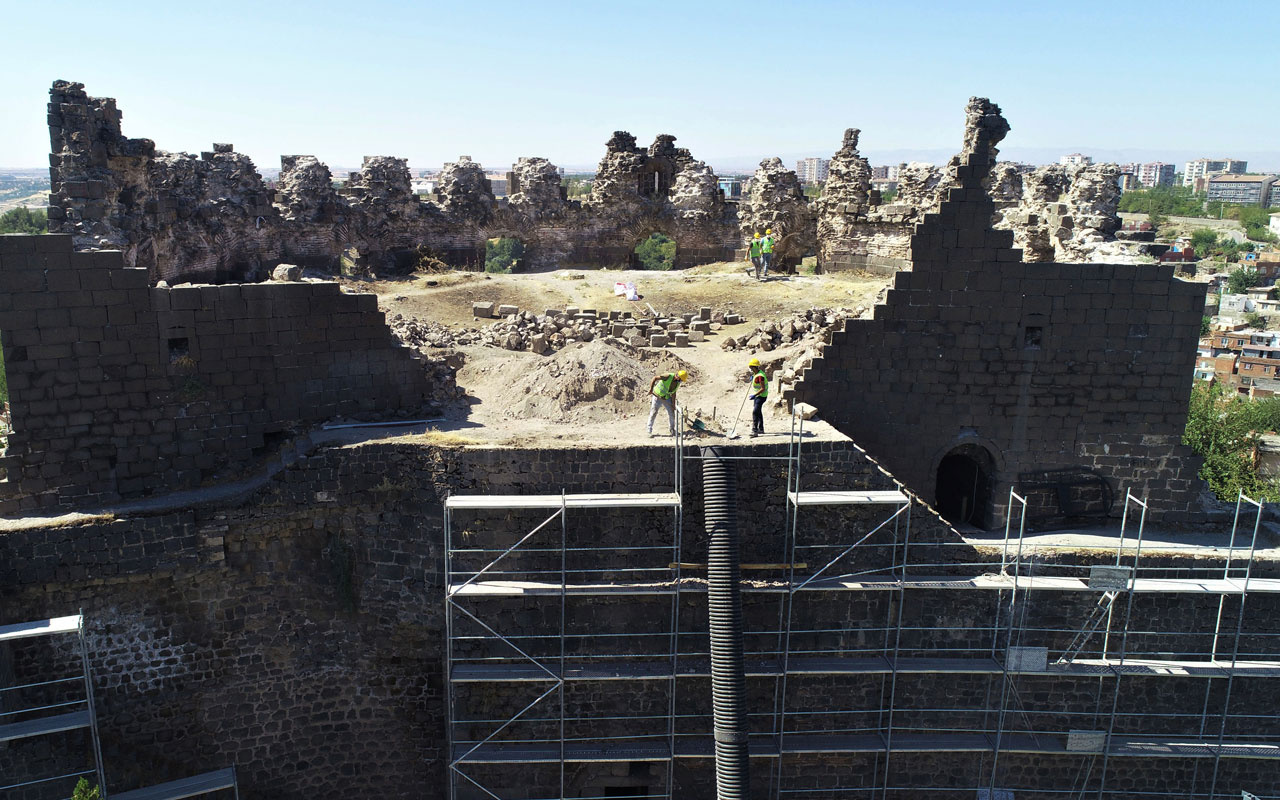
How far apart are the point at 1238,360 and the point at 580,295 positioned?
4881cm

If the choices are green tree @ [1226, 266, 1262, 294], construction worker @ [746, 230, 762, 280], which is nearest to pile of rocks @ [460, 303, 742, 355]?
construction worker @ [746, 230, 762, 280]

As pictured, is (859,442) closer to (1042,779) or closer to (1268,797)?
(1042,779)

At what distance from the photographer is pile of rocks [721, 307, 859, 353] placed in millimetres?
14867

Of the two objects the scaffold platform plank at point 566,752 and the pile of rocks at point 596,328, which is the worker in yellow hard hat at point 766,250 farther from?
the scaffold platform plank at point 566,752

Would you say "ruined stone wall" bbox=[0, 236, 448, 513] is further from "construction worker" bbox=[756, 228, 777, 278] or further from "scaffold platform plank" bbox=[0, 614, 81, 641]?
"construction worker" bbox=[756, 228, 777, 278]

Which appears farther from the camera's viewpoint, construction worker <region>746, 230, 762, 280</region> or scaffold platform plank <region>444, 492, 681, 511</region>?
construction worker <region>746, 230, 762, 280</region>

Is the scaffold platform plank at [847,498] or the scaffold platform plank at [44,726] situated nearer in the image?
the scaffold platform plank at [44,726]

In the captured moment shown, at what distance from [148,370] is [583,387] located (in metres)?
5.00

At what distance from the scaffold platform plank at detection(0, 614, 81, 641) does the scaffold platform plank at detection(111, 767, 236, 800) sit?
7.08ft

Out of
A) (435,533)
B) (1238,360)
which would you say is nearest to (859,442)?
(435,533)

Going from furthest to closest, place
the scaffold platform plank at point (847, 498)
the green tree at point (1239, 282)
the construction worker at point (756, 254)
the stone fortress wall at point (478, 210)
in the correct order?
the green tree at point (1239, 282) < the construction worker at point (756, 254) < the stone fortress wall at point (478, 210) < the scaffold platform plank at point (847, 498)

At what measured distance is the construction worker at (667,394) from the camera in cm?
1080

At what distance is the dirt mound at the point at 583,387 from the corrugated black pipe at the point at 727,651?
259cm

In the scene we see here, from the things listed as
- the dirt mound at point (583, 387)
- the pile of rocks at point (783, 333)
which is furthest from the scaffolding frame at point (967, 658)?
the pile of rocks at point (783, 333)
